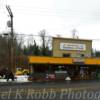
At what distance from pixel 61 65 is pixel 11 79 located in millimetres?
14359

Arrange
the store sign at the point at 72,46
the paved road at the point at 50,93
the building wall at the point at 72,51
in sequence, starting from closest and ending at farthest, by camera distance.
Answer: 1. the paved road at the point at 50,93
2. the building wall at the point at 72,51
3. the store sign at the point at 72,46

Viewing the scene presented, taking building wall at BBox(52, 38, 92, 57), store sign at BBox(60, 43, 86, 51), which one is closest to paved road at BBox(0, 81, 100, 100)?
building wall at BBox(52, 38, 92, 57)

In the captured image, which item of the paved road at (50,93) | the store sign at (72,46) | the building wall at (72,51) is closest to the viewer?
the paved road at (50,93)

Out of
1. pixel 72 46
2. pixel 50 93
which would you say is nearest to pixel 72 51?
pixel 72 46

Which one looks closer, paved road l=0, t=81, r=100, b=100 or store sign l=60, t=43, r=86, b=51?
paved road l=0, t=81, r=100, b=100

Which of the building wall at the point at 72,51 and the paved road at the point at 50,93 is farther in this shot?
the building wall at the point at 72,51

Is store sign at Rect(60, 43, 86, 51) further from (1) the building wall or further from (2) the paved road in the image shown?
(2) the paved road

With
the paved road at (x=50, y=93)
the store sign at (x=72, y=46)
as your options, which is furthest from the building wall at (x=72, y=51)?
the paved road at (x=50, y=93)

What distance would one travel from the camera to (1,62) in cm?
10088

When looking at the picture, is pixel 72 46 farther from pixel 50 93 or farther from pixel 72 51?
pixel 50 93

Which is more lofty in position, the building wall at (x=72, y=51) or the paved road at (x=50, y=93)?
the building wall at (x=72, y=51)

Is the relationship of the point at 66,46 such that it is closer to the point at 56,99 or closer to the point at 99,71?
the point at 99,71

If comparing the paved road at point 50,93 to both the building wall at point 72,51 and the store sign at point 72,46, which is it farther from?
the store sign at point 72,46

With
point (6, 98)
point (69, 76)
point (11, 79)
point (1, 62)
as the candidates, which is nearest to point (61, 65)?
point (69, 76)
